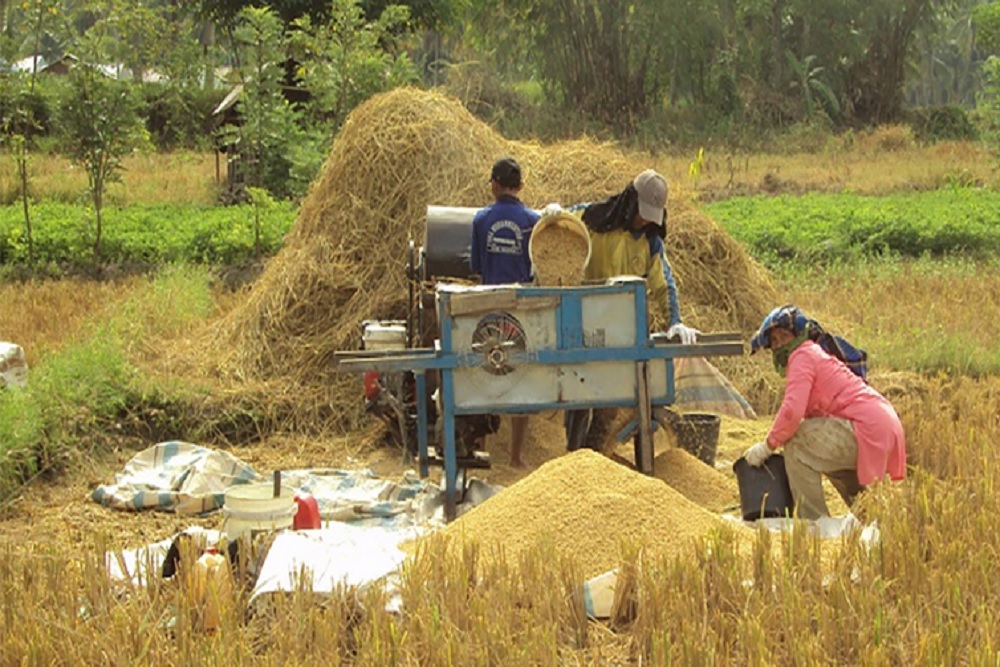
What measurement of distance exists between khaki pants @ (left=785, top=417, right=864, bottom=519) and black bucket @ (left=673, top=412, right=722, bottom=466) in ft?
4.69

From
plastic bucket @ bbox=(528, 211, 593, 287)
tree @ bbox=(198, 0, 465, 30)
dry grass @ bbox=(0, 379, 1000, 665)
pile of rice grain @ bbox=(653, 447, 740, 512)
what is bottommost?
pile of rice grain @ bbox=(653, 447, 740, 512)

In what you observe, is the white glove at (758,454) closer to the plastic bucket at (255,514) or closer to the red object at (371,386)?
the plastic bucket at (255,514)

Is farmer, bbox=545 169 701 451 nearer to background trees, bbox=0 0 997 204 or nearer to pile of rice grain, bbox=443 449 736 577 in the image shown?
pile of rice grain, bbox=443 449 736 577

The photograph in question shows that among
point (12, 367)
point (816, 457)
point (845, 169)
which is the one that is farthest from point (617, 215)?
point (845, 169)

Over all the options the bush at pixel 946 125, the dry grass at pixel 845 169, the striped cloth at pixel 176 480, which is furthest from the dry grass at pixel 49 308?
the bush at pixel 946 125

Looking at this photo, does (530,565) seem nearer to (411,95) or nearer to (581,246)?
(581,246)

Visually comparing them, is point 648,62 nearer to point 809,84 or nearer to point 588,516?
point 809,84

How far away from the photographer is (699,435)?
7.61 metres

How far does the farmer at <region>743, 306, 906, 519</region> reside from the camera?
19.5 ft

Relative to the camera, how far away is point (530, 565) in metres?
4.55

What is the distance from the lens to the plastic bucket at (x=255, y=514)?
5152mm

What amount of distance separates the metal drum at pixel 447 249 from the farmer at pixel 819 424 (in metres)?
2.35

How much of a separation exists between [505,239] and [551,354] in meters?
1.09

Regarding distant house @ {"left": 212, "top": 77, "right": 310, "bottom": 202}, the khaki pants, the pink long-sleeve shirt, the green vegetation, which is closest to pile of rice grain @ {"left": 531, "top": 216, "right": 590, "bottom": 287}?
the pink long-sleeve shirt
